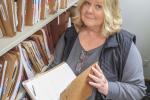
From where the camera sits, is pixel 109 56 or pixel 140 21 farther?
pixel 140 21

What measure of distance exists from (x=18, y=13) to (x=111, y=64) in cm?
67

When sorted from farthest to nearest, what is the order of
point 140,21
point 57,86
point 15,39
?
point 140,21
point 57,86
point 15,39

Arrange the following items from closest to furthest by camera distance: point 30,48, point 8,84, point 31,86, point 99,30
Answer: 1. point 8,84
2. point 31,86
3. point 30,48
4. point 99,30

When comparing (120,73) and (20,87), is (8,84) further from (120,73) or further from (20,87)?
(120,73)

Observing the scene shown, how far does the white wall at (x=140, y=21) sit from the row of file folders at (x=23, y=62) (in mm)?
1413

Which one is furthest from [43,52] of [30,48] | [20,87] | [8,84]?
[8,84]

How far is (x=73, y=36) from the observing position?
1880 millimetres

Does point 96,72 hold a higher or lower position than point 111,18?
lower

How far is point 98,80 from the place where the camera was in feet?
5.36

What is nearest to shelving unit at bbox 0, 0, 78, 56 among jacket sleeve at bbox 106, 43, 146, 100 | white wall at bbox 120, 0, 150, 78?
jacket sleeve at bbox 106, 43, 146, 100

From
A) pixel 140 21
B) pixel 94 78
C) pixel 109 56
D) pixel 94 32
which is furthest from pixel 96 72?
pixel 140 21

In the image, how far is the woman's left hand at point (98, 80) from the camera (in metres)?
1.62

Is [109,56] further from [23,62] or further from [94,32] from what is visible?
[23,62]

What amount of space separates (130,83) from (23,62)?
25.5 inches
